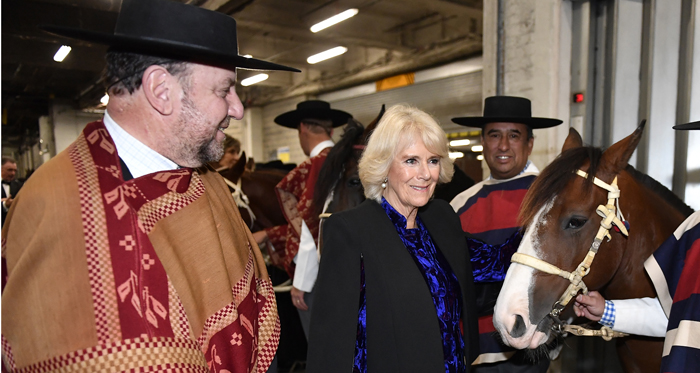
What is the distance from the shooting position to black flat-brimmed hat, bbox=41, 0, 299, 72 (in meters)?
1.14

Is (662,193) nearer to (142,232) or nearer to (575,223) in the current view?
(575,223)

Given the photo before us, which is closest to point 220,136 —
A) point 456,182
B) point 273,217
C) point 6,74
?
point 456,182

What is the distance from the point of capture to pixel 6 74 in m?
12.9

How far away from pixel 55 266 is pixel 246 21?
986 centimetres

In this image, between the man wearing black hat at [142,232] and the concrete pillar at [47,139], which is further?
the concrete pillar at [47,139]

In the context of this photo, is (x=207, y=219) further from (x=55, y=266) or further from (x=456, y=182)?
(x=456, y=182)

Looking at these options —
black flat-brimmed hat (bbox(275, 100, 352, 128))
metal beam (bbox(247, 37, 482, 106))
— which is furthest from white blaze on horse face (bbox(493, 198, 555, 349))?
metal beam (bbox(247, 37, 482, 106))

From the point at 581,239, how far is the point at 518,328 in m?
0.44

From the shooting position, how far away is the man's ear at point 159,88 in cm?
118

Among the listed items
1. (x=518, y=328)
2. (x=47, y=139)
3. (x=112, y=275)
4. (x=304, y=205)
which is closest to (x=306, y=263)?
(x=304, y=205)

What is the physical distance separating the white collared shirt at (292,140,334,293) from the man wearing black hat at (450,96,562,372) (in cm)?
115

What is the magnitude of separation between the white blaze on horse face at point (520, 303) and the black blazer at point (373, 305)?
320 millimetres

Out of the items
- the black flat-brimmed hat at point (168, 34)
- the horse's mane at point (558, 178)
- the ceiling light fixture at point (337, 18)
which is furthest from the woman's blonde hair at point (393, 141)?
the ceiling light fixture at point (337, 18)

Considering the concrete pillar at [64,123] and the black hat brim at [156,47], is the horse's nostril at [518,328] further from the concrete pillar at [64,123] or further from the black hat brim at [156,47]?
the concrete pillar at [64,123]
